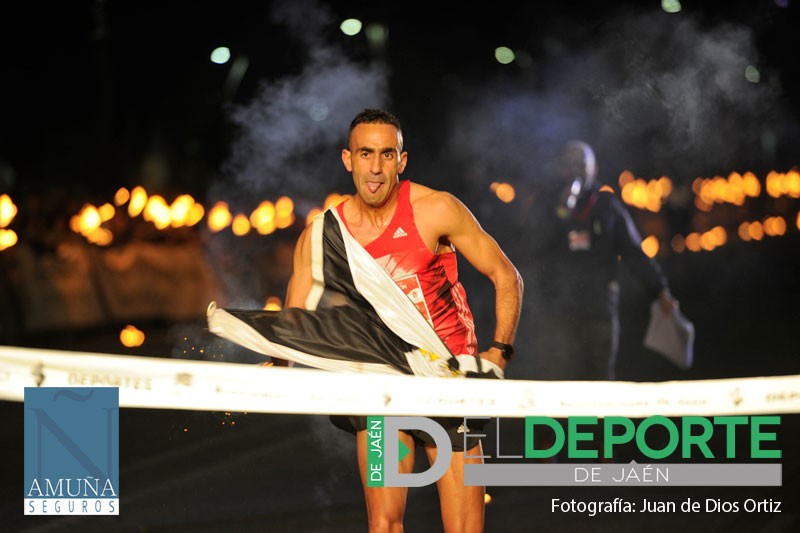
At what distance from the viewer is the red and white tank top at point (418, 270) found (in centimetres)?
423

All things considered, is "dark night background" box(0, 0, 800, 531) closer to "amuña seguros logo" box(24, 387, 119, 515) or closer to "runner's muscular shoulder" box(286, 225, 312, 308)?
"amuña seguros logo" box(24, 387, 119, 515)

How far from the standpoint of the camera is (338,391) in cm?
419

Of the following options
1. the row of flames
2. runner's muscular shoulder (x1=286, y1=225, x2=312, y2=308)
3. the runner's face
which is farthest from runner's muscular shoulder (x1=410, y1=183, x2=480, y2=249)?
the row of flames

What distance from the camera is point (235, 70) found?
12547mm

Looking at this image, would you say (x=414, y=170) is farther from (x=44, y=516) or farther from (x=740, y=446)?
(x=44, y=516)

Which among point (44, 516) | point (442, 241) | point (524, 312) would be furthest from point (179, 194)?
point (442, 241)

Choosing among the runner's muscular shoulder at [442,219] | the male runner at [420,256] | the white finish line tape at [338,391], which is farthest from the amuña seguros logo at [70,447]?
the runner's muscular shoulder at [442,219]

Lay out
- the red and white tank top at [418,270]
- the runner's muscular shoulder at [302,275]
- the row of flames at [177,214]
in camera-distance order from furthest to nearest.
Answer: the row of flames at [177,214]
the runner's muscular shoulder at [302,275]
the red and white tank top at [418,270]

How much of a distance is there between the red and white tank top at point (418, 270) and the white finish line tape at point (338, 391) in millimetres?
286

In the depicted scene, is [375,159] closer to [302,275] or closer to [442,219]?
[442,219]

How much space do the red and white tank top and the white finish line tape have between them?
0.94 feet

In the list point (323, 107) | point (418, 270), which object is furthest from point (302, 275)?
point (323, 107)

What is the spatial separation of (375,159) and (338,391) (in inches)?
38.3

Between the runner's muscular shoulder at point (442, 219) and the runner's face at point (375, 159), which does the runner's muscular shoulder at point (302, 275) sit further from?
the runner's muscular shoulder at point (442, 219)
